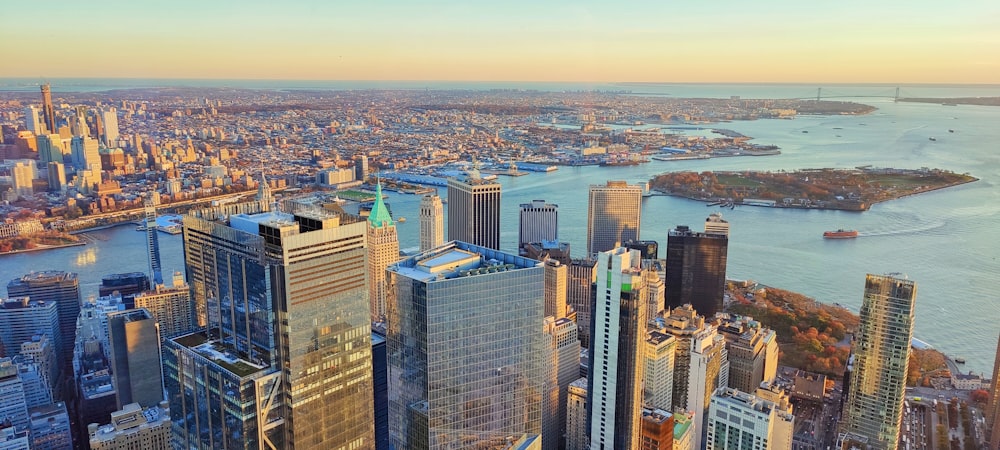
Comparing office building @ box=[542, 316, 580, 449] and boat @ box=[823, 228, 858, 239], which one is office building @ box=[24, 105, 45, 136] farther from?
boat @ box=[823, 228, 858, 239]

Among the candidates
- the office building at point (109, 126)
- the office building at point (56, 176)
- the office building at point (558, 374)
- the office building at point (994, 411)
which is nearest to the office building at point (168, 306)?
the office building at point (56, 176)

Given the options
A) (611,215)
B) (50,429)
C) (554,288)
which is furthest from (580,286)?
(50,429)

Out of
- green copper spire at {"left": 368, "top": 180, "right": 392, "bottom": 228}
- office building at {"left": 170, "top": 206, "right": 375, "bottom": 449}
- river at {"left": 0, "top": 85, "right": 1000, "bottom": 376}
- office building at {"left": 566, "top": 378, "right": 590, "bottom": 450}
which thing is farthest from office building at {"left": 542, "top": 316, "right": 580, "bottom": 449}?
river at {"left": 0, "top": 85, "right": 1000, "bottom": 376}

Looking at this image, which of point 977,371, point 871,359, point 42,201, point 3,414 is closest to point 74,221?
point 42,201

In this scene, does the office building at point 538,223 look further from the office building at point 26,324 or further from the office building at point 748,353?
the office building at point 26,324

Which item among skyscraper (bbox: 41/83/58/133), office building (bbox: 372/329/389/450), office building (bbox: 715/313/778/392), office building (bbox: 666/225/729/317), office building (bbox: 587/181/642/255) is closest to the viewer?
office building (bbox: 372/329/389/450)

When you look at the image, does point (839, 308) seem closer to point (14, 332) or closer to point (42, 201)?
point (14, 332)

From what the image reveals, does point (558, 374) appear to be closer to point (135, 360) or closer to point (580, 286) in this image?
point (580, 286)

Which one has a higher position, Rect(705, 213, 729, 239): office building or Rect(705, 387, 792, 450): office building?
Rect(705, 213, 729, 239): office building
